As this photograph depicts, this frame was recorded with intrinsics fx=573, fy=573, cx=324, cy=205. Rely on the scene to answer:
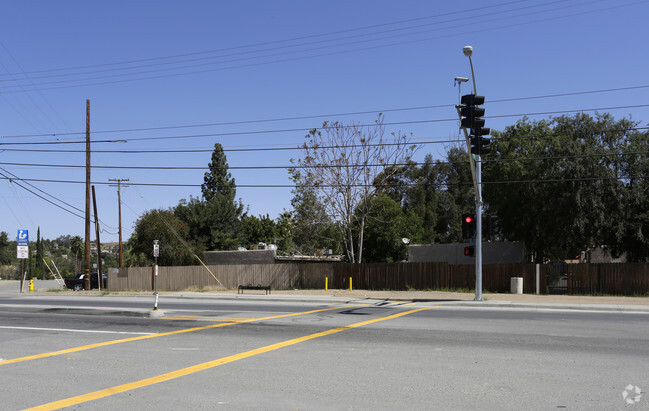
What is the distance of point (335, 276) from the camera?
34062mm

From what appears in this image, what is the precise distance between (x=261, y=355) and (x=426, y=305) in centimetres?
1259

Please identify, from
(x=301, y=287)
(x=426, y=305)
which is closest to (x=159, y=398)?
(x=426, y=305)

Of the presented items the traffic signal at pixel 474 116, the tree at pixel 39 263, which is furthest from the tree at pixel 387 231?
the tree at pixel 39 263

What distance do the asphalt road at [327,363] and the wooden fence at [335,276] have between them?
13.0 metres

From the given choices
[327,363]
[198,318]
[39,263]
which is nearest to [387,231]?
[198,318]

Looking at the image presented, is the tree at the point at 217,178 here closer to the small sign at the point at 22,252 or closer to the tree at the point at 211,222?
the tree at the point at 211,222

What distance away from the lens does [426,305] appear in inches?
861

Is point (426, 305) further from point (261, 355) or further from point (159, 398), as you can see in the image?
point (159, 398)

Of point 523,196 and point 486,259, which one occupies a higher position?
point 523,196

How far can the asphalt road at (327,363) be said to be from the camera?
23.5 ft

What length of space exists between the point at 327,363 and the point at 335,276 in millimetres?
24646

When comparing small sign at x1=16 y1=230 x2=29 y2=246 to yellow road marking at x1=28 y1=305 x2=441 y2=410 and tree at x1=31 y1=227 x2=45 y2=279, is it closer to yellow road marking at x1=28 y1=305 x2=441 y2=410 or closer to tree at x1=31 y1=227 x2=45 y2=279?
yellow road marking at x1=28 y1=305 x2=441 y2=410

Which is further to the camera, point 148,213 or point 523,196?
point 148,213

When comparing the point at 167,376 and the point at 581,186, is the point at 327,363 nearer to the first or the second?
the point at 167,376
